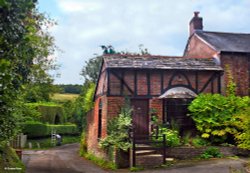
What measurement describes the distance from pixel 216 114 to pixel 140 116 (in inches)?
155

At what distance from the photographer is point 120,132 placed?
1495 centimetres

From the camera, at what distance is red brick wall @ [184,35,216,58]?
64.4 feet

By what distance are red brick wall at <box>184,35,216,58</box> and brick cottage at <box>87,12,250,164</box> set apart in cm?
58

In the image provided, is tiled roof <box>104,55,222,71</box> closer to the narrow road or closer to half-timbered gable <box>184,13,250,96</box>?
half-timbered gable <box>184,13,250,96</box>

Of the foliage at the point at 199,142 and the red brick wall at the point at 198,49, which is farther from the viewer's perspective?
the red brick wall at the point at 198,49

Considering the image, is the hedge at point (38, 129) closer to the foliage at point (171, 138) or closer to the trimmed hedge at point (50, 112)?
the trimmed hedge at point (50, 112)

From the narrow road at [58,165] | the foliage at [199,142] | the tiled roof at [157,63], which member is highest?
the tiled roof at [157,63]

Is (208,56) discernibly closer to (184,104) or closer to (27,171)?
(184,104)

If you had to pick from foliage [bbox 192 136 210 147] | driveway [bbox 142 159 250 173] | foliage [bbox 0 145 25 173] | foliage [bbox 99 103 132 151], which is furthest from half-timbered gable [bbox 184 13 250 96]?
foliage [bbox 0 145 25 173]

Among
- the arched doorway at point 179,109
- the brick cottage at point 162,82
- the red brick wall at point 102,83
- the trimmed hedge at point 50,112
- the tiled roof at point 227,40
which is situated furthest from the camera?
the trimmed hedge at point 50,112

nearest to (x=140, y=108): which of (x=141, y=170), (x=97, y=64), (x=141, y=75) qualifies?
(x=141, y=75)

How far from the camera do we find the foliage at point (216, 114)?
15.5 m

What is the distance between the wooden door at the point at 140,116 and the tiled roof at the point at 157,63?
6.40 feet

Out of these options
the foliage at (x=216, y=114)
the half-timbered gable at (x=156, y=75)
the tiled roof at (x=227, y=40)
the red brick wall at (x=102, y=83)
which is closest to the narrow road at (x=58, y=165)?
the half-timbered gable at (x=156, y=75)
